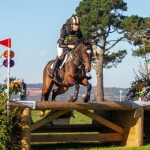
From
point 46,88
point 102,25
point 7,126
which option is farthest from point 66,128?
point 102,25

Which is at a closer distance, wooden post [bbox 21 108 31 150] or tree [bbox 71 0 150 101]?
wooden post [bbox 21 108 31 150]

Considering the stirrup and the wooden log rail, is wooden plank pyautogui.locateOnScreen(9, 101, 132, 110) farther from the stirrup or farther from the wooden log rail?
the stirrup

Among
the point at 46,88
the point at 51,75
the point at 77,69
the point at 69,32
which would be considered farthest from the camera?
the point at 46,88

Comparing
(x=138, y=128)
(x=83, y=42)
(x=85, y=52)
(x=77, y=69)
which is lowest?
(x=138, y=128)

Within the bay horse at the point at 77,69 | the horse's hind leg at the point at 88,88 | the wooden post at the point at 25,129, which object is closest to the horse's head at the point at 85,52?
the bay horse at the point at 77,69

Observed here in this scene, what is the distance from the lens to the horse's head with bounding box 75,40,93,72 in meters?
8.60

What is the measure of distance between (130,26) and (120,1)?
3470 mm

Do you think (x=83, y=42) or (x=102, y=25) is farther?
(x=102, y=25)

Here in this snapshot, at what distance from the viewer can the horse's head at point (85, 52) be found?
8.60 meters

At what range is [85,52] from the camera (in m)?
8.78

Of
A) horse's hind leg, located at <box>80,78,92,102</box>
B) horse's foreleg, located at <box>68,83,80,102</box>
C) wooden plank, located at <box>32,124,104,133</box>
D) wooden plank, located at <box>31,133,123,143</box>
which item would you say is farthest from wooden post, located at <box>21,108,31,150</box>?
A: wooden plank, located at <box>32,124,104,133</box>

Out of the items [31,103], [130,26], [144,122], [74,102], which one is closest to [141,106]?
[144,122]

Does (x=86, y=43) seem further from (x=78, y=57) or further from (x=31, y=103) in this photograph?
(x=31, y=103)

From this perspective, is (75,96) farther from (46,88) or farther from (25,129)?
(46,88)
